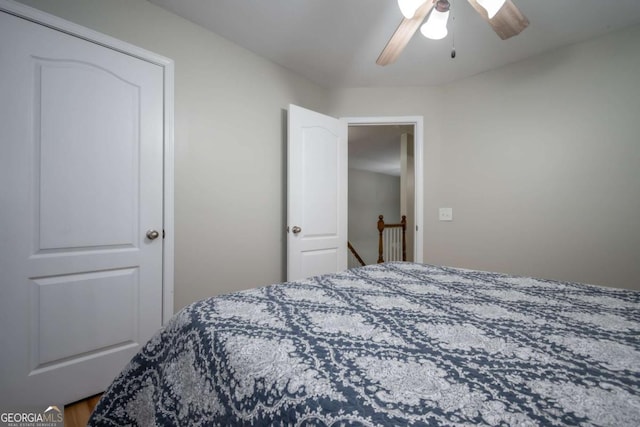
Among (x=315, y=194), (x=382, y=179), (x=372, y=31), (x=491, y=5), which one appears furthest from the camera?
(x=382, y=179)

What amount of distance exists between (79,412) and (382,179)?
25.2 ft

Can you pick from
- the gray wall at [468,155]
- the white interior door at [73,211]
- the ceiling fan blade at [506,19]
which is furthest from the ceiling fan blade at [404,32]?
the white interior door at [73,211]

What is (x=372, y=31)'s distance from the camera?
2.11 metres

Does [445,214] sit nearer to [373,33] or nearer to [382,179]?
[373,33]

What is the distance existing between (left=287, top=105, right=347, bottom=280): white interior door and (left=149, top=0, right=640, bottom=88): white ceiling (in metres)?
0.49

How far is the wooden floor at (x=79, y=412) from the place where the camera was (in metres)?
1.42

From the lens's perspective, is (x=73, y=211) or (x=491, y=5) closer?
(x=491, y=5)

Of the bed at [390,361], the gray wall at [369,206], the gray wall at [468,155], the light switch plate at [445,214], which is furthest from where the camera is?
the gray wall at [369,206]

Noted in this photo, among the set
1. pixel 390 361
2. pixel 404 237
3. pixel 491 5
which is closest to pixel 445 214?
pixel 404 237

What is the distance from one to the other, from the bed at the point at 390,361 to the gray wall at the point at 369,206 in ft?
20.2

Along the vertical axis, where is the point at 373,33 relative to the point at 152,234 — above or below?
above

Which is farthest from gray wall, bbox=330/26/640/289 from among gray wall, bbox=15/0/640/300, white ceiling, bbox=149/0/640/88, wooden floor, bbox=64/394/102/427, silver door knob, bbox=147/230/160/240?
wooden floor, bbox=64/394/102/427

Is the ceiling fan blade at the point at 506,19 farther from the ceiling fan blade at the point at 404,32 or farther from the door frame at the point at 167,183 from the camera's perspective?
→ the door frame at the point at 167,183

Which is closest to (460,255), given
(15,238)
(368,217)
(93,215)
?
(93,215)
